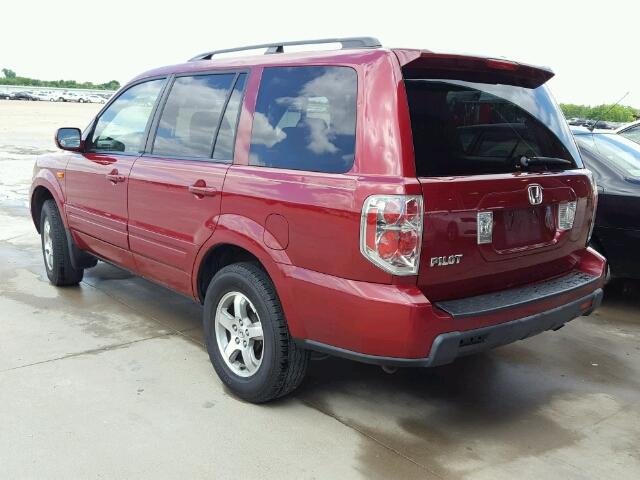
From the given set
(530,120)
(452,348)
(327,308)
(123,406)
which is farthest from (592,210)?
(123,406)

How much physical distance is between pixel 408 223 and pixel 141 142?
7.87 ft

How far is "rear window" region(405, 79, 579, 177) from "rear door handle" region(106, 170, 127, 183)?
2.32 meters

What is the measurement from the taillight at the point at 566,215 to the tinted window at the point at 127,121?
8.99 feet

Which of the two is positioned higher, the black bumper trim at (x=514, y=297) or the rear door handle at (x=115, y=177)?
the rear door handle at (x=115, y=177)

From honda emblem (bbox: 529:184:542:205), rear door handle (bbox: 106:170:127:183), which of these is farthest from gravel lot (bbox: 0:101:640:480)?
honda emblem (bbox: 529:184:542:205)

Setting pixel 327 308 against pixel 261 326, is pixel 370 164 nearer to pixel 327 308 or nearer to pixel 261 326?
pixel 327 308

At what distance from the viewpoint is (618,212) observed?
5.23 meters

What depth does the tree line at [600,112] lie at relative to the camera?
511 centimetres

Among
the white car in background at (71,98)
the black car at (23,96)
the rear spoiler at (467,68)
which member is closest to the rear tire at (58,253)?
the rear spoiler at (467,68)

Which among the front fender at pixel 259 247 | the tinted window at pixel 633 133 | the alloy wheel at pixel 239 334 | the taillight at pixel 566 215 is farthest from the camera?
the tinted window at pixel 633 133

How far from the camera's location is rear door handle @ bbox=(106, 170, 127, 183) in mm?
4461

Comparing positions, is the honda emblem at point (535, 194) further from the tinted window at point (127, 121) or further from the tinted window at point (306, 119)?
the tinted window at point (127, 121)

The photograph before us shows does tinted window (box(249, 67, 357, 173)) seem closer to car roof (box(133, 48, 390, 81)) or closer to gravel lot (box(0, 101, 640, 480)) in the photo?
car roof (box(133, 48, 390, 81))

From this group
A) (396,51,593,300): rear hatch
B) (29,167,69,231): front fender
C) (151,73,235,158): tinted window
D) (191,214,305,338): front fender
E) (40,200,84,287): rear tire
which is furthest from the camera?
(40,200,84,287): rear tire
